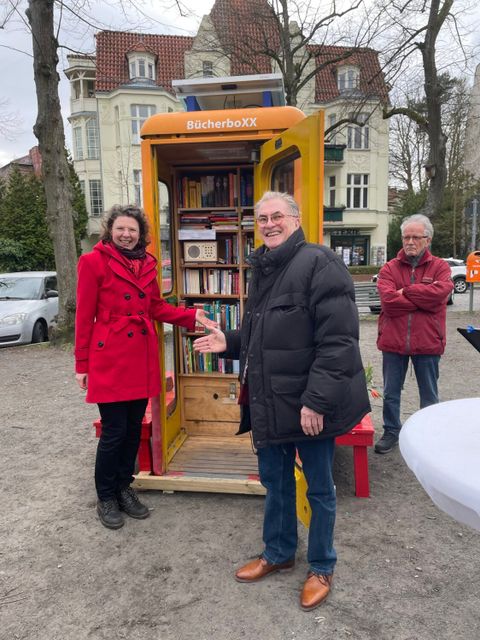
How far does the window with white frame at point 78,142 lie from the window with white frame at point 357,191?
15933 mm

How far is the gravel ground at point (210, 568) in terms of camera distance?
220 centimetres

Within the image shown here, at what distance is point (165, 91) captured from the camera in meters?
25.7

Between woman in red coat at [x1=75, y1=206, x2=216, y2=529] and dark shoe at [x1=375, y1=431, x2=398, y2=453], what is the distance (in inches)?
77.4

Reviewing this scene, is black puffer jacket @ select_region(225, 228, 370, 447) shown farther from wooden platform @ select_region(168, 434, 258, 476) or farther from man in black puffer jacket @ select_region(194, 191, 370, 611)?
wooden platform @ select_region(168, 434, 258, 476)

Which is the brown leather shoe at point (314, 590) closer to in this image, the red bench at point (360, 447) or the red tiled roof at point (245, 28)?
the red bench at point (360, 447)

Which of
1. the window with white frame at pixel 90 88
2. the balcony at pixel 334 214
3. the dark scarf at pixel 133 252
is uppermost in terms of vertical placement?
the window with white frame at pixel 90 88

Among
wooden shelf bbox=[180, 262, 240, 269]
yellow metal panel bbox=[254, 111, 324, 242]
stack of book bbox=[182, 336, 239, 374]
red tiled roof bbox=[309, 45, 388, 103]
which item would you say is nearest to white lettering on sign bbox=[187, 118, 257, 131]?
yellow metal panel bbox=[254, 111, 324, 242]

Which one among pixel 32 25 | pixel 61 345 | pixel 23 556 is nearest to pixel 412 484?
pixel 23 556

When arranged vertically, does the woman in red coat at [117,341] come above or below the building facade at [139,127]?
below

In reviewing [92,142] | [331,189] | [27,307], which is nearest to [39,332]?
[27,307]

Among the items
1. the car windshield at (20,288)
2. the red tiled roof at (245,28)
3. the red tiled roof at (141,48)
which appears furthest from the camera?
the red tiled roof at (141,48)

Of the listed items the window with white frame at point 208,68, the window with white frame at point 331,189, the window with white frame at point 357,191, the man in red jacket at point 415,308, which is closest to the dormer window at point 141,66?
the window with white frame at point 208,68

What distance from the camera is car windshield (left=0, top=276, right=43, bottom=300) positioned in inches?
387

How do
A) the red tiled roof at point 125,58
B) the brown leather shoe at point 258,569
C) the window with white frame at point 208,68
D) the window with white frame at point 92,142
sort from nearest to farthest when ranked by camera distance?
the brown leather shoe at point 258,569
the window with white frame at point 208,68
the red tiled roof at point 125,58
the window with white frame at point 92,142
